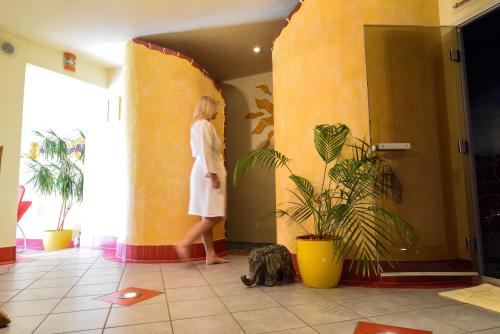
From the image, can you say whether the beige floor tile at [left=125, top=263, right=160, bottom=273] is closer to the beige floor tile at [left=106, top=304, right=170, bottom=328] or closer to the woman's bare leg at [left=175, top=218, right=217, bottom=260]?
the woman's bare leg at [left=175, top=218, right=217, bottom=260]

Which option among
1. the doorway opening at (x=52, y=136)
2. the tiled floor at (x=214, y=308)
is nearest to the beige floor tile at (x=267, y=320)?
the tiled floor at (x=214, y=308)

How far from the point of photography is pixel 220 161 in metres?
3.34

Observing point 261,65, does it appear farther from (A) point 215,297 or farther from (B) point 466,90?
(A) point 215,297

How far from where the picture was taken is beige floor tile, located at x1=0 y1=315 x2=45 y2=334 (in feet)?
5.10

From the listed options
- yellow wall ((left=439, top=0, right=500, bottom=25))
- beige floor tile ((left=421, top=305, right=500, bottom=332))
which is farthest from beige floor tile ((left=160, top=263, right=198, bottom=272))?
yellow wall ((left=439, top=0, right=500, bottom=25))

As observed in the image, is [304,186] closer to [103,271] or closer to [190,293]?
[190,293]

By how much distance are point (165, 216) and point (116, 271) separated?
0.77 metres

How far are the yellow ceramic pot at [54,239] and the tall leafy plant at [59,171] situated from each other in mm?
173

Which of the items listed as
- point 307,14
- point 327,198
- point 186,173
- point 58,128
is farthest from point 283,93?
point 58,128

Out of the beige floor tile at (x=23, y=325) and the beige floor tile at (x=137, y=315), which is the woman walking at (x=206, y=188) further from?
the beige floor tile at (x=23, y=325)

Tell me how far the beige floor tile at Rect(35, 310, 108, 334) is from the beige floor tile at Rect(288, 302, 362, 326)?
1063mm

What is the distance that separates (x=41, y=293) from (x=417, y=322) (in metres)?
2.43

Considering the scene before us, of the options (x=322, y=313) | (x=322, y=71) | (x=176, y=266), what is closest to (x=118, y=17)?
(x=322, y=71)

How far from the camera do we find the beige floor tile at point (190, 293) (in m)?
2.08
